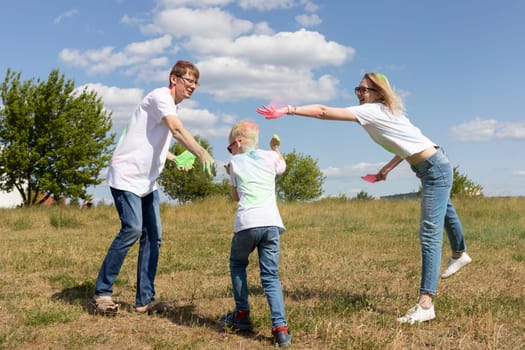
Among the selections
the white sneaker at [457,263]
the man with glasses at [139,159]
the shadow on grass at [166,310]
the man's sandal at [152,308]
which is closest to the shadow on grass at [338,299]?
the white sneaker at [457,263]

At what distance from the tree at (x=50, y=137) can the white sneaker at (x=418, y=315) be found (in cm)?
2984

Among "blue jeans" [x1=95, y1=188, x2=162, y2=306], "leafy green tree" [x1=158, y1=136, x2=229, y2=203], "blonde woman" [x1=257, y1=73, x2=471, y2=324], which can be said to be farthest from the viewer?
"leafy green tree" [x1=158, y1=136, x2=229, y2=203]

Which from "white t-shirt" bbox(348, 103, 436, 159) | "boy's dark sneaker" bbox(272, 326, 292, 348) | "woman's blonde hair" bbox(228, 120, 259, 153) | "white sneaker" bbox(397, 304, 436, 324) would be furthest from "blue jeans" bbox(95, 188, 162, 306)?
"white sneaker" bbox(397, 304, 436, 324)

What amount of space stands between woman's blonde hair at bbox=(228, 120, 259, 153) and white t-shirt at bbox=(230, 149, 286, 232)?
5cm

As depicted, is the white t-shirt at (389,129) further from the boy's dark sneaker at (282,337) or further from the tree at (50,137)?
the tree at (50,137)

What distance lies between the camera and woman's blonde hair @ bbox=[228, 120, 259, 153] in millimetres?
4094

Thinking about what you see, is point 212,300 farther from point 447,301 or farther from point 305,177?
point 305,177

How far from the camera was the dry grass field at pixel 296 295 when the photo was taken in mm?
→ 4090

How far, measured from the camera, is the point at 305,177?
59688mm

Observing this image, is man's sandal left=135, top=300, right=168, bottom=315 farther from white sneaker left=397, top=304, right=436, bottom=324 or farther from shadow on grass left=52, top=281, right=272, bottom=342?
white sneaker left=397, top=304, right=436, bottom=324

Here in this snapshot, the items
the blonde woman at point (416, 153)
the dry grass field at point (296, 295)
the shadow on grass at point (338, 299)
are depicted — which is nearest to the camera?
the dry grass field at point (296, 295)

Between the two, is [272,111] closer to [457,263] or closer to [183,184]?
[457,263]

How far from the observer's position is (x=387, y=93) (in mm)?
4480

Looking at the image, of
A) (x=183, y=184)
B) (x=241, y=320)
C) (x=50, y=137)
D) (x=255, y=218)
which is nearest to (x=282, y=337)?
(x=241, y=320)
